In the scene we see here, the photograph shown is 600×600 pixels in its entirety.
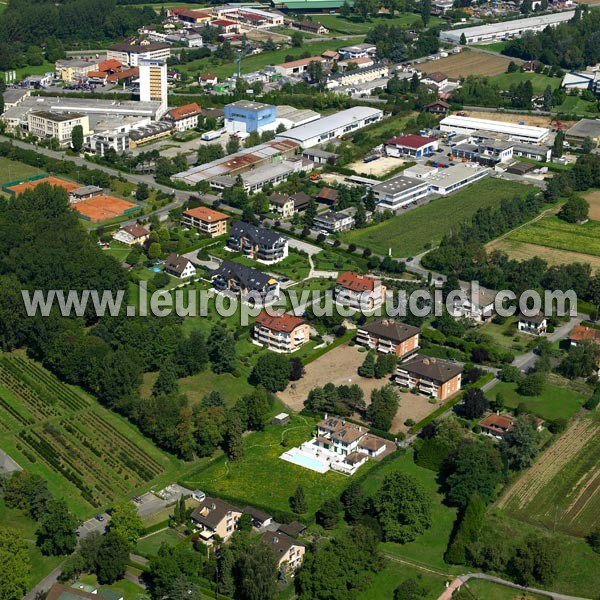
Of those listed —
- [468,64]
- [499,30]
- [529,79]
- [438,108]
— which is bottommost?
[438,108]

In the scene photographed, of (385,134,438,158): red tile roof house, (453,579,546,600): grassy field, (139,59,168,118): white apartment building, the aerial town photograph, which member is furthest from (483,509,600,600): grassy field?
(139,59,168,118): white apartment building

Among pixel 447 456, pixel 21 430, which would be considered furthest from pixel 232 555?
pixel 21 430

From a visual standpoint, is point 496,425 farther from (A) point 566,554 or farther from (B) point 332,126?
(B) point 332,126

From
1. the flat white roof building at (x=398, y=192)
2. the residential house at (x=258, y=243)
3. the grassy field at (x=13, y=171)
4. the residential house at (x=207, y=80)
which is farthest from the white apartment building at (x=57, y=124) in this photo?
the flat white roof building at (x=398, y=192)

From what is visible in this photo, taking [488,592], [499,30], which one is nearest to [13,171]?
[488,592]

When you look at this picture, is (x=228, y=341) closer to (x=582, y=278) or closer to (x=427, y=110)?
(x=582, y=278)
